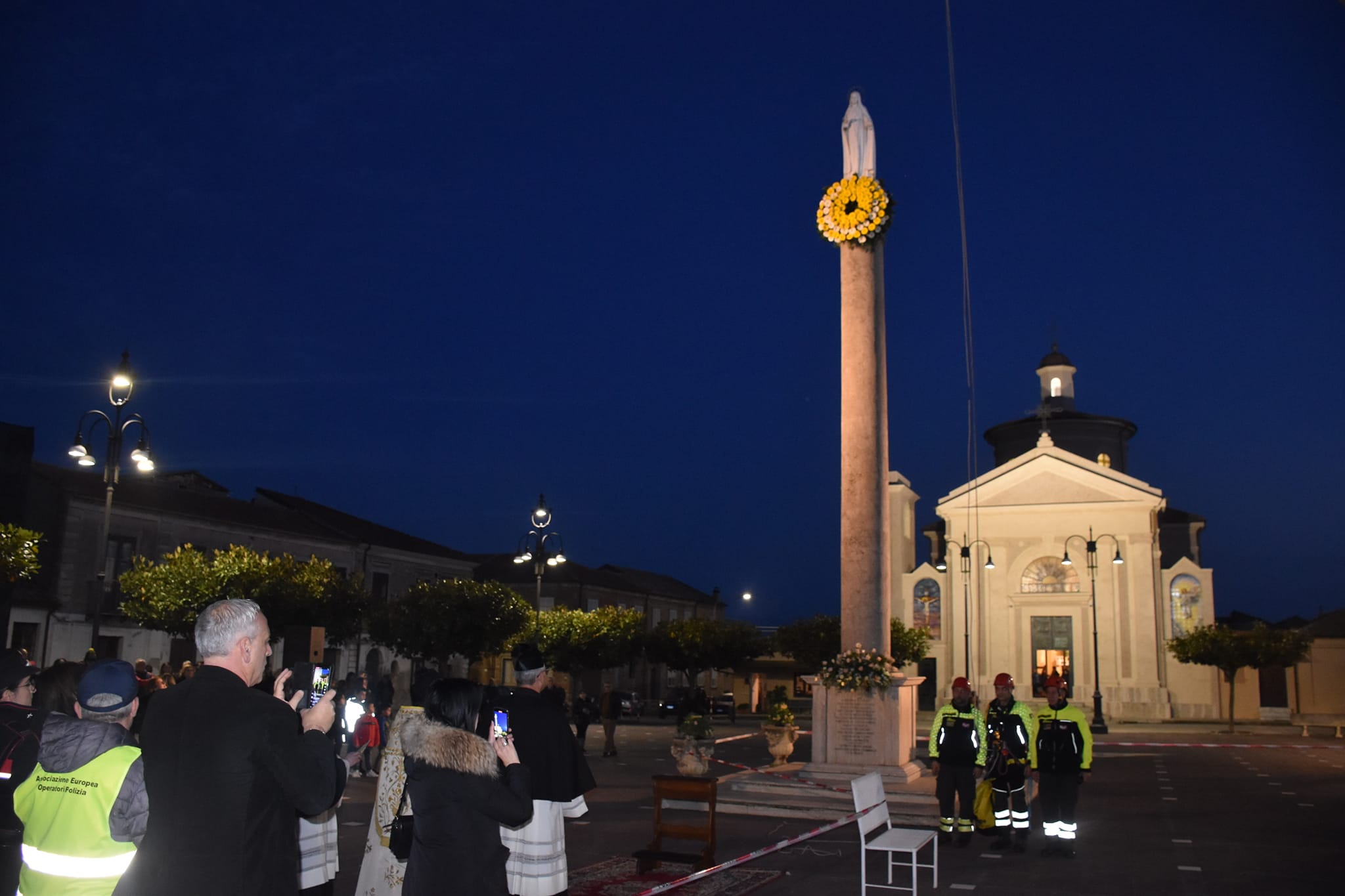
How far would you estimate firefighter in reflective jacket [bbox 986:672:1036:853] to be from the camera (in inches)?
436

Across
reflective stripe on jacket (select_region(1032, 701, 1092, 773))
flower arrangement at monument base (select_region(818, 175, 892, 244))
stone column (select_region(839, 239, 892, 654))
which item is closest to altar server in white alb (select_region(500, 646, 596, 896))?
reflective stripe on jacket (select_region(1032, 701, 1092, 773))

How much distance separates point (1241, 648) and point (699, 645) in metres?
21.3

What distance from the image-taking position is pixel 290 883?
3.58m

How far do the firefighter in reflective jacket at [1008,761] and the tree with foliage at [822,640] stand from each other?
93.8ft

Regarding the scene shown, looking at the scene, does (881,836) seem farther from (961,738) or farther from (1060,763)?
(1060,763)

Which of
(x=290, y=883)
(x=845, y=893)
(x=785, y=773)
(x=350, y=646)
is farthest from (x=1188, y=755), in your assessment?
(x=350, y=646)

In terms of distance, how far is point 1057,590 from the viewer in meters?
49.1

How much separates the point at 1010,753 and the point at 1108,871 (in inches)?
Answer: 56.1

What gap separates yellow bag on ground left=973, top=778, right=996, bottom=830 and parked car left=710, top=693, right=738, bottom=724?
34074 millimetres

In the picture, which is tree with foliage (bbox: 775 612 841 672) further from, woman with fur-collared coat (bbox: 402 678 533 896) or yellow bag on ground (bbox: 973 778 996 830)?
woman with fur-collared coat (bbox: 402 678 533 896)

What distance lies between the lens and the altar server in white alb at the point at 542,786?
229 inches

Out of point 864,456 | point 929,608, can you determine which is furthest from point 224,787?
point 929,608

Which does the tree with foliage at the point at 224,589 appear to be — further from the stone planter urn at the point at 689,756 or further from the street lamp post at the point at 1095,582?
the street lamp post at the point at 1095,582

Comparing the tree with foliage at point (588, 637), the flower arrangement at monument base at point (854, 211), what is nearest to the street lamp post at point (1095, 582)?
the tree with foliage at point (588, 637)
